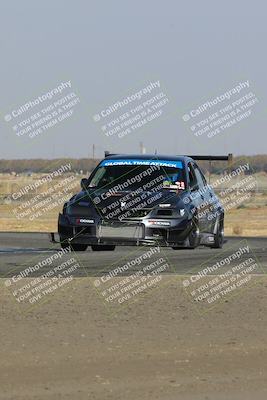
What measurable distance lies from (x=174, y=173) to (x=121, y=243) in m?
2.02

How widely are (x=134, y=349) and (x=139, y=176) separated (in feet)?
27.4

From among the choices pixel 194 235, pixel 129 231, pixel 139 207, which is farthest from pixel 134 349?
pixel 194 235

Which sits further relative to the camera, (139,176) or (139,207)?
(139,176)

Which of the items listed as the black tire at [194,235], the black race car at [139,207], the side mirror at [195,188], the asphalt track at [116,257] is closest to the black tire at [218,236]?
the asphalt track at [116,257]

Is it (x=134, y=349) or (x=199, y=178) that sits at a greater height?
(x=134, y=349)

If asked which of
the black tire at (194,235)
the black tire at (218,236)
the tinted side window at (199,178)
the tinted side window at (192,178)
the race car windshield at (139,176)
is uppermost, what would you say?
the race car windshield at (139,176)

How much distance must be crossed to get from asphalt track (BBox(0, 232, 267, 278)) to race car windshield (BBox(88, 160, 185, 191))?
1223 mm

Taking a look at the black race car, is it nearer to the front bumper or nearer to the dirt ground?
the front bumper

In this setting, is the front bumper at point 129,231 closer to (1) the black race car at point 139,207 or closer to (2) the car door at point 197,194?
(1) the black race car at point 139,207

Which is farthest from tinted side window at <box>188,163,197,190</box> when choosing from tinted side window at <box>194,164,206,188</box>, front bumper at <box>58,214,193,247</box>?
front bumper at <box>58,214,193,247</box>

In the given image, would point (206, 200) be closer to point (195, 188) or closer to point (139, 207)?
point (195, 188)

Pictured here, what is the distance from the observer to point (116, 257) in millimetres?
16562

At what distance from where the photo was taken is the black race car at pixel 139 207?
15.6 metres

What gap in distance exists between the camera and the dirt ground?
23.8 ft
